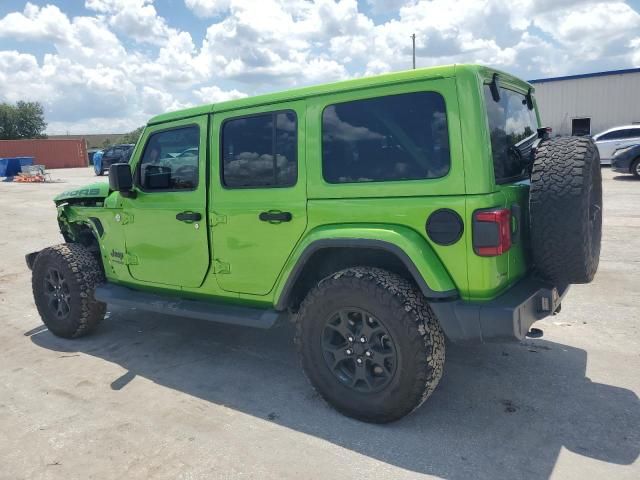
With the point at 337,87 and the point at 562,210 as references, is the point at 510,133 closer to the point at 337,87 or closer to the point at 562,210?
the point at 562,210

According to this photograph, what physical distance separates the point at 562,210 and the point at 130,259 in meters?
3.37

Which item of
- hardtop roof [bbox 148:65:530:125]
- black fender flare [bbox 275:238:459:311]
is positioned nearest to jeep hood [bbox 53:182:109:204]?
hardtop roof [bbox 148:65:530:125]

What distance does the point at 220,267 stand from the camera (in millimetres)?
3779

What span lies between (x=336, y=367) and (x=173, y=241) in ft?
5.52

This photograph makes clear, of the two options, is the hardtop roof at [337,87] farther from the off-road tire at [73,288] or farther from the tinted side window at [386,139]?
the off-road tire at [73,288]

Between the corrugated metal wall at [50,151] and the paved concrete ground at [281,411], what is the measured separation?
4043 centimetres

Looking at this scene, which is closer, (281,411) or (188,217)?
(281,411)

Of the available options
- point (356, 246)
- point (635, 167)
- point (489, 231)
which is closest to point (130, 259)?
point (356, 246)

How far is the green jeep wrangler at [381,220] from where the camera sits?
279 centimetres

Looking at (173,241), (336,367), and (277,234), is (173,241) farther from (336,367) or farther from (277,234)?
(336,367)

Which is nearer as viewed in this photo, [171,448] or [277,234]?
[171,448]

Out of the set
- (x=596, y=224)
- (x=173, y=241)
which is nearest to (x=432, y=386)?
(x=596, y=224)

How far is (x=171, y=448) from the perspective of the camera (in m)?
2.95

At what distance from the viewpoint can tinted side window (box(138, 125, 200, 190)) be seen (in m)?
3.93
